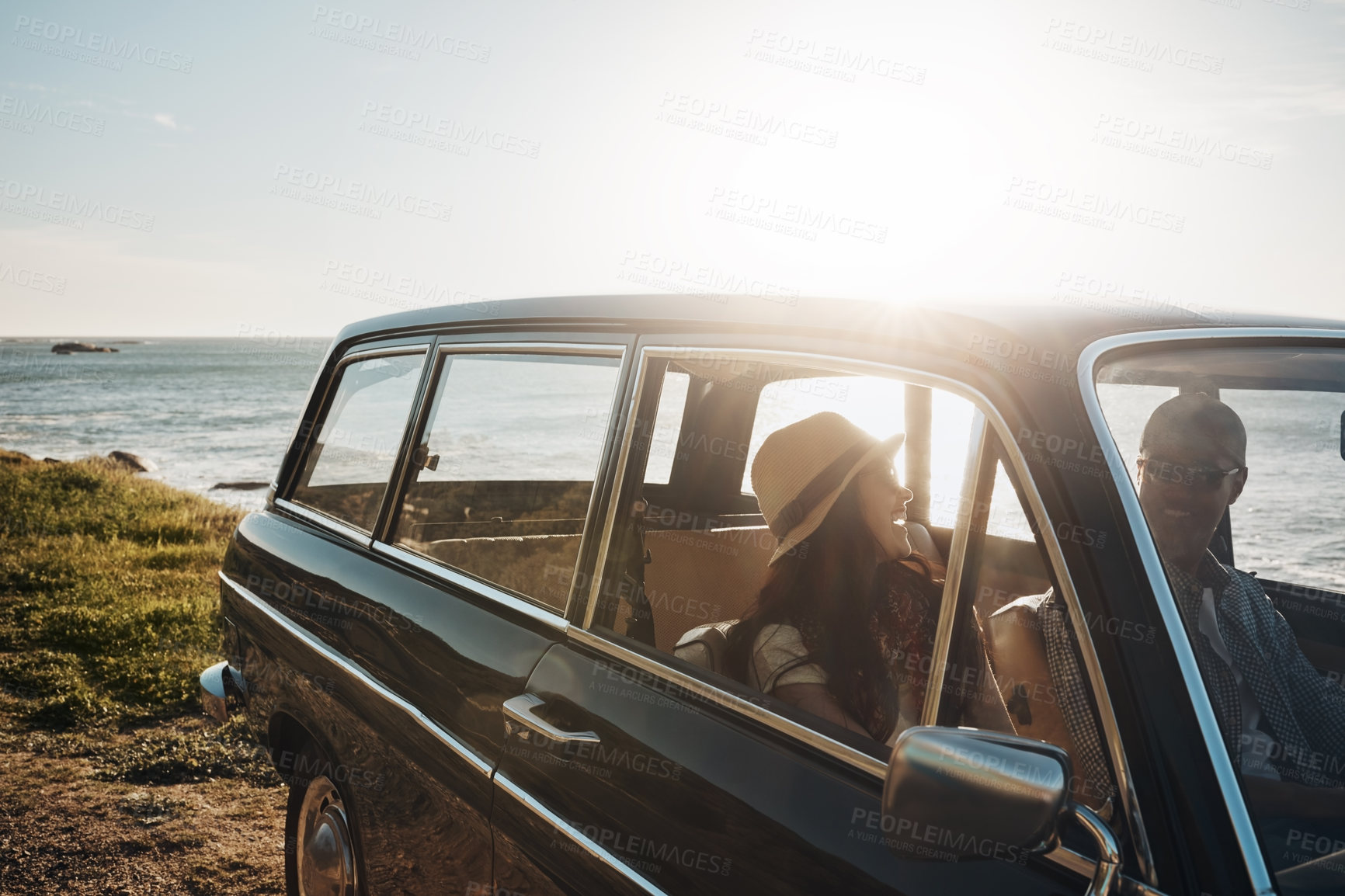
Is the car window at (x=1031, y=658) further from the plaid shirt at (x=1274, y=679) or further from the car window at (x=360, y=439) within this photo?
the car window at (x=360, y=439)

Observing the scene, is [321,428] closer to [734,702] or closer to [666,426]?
[666,426]

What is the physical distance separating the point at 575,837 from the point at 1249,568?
1721 millimetres

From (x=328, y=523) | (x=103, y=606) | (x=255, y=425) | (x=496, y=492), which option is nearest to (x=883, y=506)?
(x=496, y=492)

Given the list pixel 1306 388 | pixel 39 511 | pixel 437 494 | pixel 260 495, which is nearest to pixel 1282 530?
pixel 1306 388

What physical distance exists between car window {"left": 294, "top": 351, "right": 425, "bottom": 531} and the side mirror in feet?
6.37

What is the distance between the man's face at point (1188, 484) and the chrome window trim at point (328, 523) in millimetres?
2005

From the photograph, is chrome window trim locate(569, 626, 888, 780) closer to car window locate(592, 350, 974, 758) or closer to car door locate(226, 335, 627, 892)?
car window locate(592, 350, 974, 758)

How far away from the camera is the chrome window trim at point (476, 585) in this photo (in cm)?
195

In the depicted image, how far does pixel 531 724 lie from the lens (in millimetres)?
1777

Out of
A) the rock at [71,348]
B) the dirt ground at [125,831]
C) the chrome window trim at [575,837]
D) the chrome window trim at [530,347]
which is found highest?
the rock at [71,348]

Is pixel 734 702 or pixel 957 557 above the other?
pixel 957 557

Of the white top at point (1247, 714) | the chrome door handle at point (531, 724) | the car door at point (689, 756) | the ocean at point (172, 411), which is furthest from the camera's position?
the ocean at point (172, 411)

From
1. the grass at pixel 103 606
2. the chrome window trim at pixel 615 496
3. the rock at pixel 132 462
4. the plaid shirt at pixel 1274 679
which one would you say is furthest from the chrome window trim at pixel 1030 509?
the rock at pixel 132 462

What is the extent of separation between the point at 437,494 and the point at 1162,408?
1876 mm
